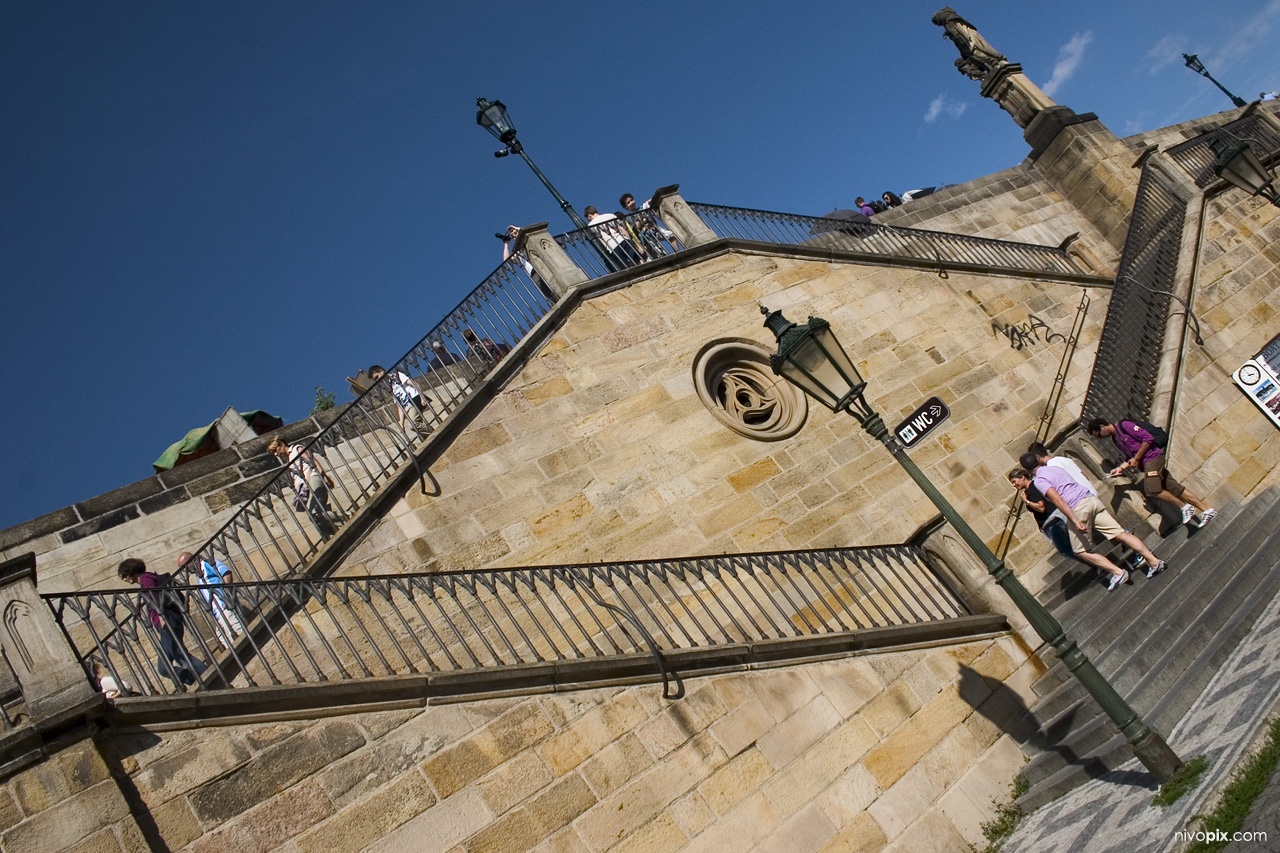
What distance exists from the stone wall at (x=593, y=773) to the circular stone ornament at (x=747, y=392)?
3.22 m

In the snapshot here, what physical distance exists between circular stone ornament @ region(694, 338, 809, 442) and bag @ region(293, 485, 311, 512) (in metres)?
4.22

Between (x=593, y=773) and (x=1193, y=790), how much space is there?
363cm

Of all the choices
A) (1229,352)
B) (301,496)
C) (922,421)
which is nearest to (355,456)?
(301,496)

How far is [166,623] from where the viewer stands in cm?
646

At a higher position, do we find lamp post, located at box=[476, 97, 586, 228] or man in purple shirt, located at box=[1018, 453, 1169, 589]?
lamp post, located at box=[476, 97, 586, 228]

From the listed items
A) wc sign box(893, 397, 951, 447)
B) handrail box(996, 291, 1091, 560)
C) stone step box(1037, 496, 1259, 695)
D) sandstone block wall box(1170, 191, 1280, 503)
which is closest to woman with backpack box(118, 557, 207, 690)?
stone step box(1037, 496, 1259, 695)

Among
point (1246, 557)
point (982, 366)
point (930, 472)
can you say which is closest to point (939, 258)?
point (982, 366)

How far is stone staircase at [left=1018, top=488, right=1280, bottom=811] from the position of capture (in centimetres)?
737

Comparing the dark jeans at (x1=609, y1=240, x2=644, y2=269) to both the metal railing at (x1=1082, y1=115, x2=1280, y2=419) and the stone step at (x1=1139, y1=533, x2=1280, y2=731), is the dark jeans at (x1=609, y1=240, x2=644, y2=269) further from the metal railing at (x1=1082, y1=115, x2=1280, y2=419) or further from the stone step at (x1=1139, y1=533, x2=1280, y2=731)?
the stone step at (x1=1139, y1=533, x2=1280, y2=731)

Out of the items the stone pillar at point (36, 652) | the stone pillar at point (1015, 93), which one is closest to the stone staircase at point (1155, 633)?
the stone pillar at point (36, 652)

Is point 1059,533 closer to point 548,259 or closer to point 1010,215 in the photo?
point 548,259

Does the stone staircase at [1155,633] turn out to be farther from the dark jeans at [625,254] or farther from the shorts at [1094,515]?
the dark jeans at [625,254]

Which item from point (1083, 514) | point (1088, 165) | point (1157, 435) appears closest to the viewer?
point (1083, 514)

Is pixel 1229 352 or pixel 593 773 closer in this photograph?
pixel 593 773
